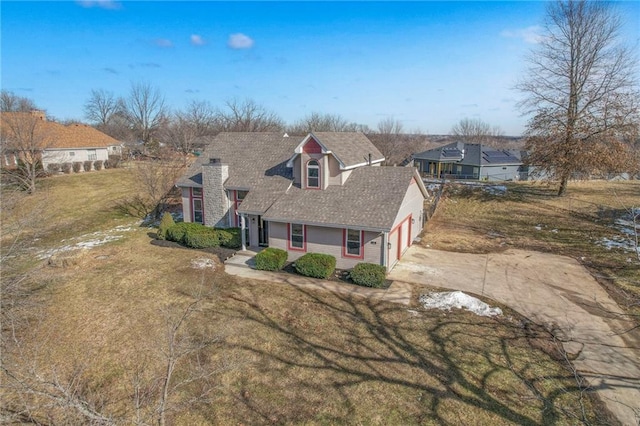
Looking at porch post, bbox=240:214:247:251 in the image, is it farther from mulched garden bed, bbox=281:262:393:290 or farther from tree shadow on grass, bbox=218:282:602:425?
tree shadow on grass, bbox=218:282:602:425

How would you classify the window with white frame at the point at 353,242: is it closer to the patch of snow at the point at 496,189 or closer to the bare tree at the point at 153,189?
the bare tree at the point at 153,189

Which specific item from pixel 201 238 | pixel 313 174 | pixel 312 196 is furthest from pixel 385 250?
pixel 201 238

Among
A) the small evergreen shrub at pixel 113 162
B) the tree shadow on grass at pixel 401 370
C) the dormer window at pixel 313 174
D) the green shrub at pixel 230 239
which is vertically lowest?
the tree shadow on grass at pixel 401 370

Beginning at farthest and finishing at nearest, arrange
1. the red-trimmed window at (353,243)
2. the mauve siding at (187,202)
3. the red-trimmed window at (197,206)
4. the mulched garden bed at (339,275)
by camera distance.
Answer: the mauve siding at (187,202) < the red-trimmed window at (197,206) < the red-trimmed window at (353,243) < the mulched garden bed at (339,275)

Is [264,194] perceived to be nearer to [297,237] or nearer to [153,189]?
[297,237]

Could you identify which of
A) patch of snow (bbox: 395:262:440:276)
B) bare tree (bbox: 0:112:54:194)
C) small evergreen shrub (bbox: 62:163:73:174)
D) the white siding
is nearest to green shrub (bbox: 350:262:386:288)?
patch of snow (bbox: 395:262:440:276)

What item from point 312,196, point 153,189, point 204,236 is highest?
point 312,196

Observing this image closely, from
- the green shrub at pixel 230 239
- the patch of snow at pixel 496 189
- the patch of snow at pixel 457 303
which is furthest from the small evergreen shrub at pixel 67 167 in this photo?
the patch of snow at pixel 496 189
